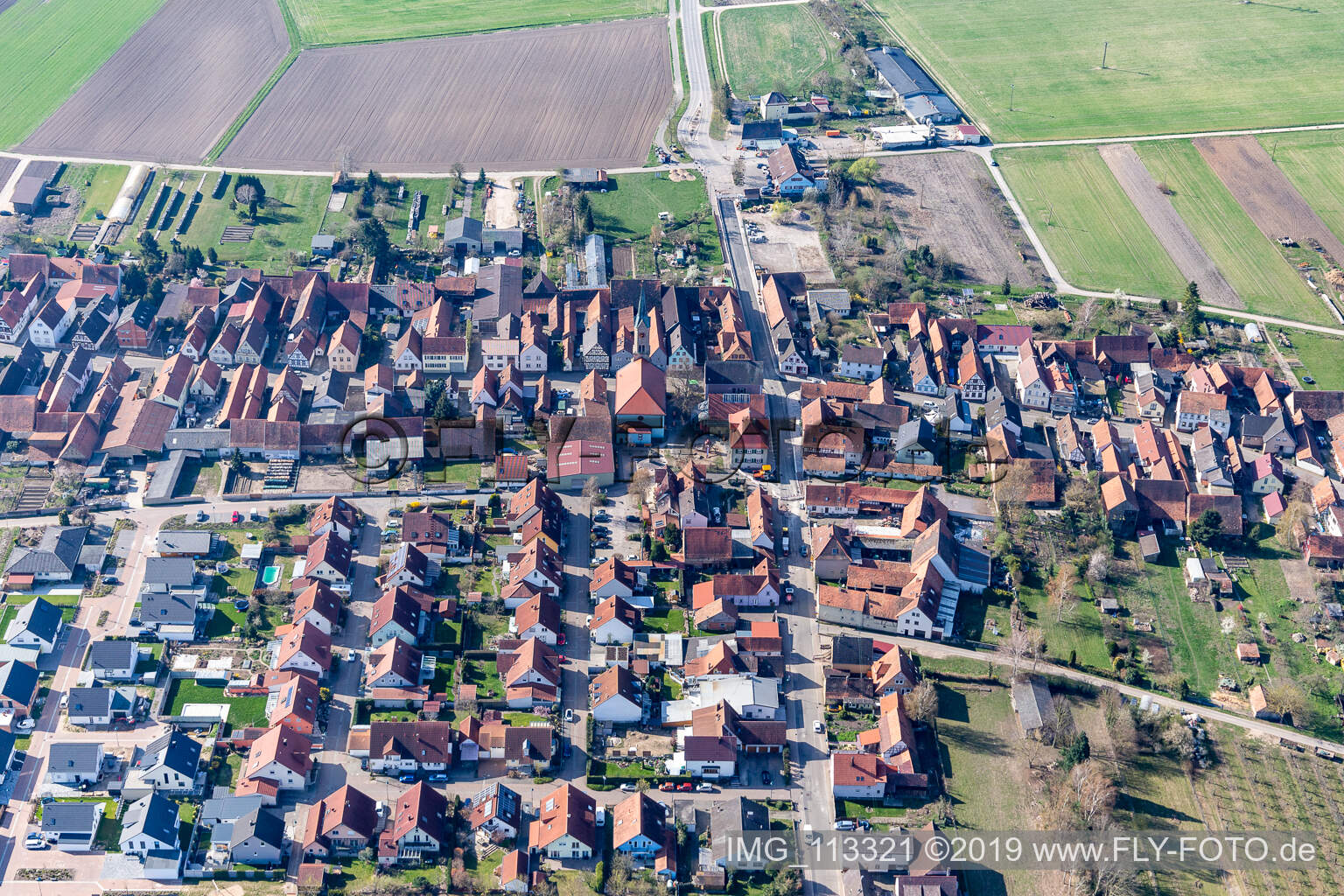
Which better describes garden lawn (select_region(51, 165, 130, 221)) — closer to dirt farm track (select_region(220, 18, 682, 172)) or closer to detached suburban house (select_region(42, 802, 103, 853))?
dirt farm track (select_region(220, 18, 682, 172))

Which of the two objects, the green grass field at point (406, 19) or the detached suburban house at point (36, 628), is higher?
the green grass field at point (406, 19)

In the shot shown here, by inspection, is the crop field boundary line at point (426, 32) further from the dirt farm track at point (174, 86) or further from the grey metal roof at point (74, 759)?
the grey metal roof at point (74, 759)

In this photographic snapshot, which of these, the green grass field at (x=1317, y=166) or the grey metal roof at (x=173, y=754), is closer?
the grey metal roof at (x=173, y=754)

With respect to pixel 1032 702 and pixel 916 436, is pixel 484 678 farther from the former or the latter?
pixel 916 436

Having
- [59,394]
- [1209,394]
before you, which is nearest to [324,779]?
[59,394]

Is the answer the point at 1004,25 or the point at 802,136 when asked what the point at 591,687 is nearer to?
the point at 802,136

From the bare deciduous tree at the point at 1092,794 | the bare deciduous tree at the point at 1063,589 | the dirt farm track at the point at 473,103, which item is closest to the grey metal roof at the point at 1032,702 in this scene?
the bare deciduous tree at the point at 1092,794
